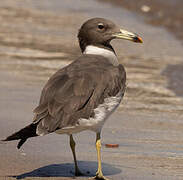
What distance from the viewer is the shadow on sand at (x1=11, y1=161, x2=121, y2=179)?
5.52m

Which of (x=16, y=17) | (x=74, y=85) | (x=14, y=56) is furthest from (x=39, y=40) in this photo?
(x=74, y=85)

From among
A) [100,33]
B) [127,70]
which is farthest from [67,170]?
[127,70]

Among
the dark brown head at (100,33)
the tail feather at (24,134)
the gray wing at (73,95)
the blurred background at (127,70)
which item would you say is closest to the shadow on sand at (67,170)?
the blurred background at (127,70)

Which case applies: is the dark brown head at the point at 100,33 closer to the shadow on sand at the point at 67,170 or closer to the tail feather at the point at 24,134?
the shadow on sand at the point at 67,170

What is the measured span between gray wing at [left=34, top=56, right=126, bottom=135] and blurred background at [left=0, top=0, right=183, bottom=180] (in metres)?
0.54

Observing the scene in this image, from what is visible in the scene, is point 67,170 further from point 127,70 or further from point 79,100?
point 127,70

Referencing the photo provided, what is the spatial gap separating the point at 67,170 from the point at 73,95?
Result: 76cm

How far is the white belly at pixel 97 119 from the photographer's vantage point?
18.0 ft

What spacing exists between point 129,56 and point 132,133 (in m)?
4.30

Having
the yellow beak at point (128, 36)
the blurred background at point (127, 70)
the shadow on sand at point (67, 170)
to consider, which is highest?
the yellow beak at point (128, 36)

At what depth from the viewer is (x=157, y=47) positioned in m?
12.2

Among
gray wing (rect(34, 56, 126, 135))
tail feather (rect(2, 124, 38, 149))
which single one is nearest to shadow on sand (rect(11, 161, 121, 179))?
tail feather (rect(2, 124, 38, 149))

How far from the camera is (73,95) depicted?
217 inches

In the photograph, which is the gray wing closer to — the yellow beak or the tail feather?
the tail feather
